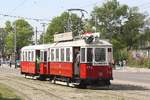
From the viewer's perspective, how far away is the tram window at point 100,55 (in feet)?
97.4

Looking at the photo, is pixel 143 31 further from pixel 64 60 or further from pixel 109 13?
pixel 64 60

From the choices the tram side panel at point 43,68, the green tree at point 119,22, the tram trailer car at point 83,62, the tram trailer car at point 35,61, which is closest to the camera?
the tram trailer car at point 83,62

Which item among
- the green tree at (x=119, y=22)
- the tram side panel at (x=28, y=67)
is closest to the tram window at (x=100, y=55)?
the tram side panel at (x=28, y=67)

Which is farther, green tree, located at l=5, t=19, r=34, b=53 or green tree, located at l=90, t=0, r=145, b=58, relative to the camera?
green tree, located at l=5, t=19, r=34, b=53

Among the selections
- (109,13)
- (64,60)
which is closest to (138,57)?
(109,13)

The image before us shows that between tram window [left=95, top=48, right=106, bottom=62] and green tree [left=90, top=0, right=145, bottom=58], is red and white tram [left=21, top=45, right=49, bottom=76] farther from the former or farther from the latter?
green tree [left=90, top=0, right=145, bottom=58]

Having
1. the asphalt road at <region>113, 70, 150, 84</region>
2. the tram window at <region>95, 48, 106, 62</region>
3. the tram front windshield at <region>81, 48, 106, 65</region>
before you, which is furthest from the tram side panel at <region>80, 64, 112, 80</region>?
the asphalt road at <region>113, 70, 150, 84</region>

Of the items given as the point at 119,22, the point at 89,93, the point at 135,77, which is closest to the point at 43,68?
the point at 135,77

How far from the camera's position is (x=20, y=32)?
136 meters

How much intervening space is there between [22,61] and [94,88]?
1626 centimetres

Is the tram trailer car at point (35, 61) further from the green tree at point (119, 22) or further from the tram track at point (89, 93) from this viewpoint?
the green tree at point (119, 22)

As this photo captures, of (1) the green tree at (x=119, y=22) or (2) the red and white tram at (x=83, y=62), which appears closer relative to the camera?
(2) the red and white tram at (x=83, y=62)

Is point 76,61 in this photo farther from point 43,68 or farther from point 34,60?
point 34,60

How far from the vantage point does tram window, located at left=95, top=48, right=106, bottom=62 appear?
97.4ft
